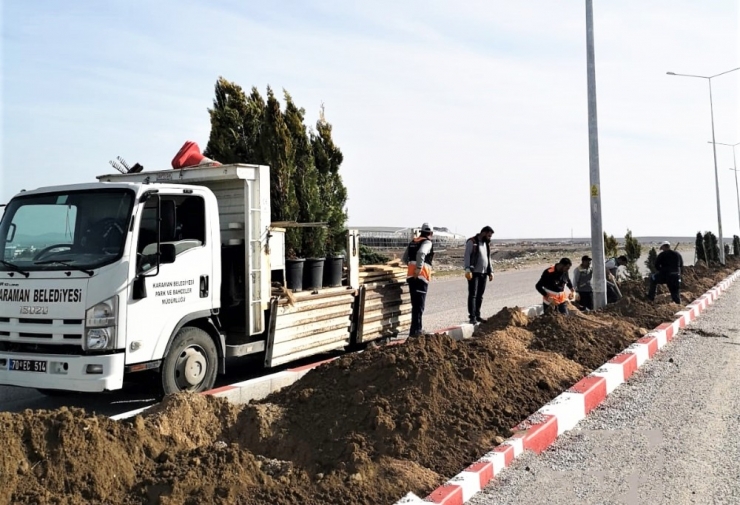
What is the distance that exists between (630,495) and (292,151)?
22.5 feet

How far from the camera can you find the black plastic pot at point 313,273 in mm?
8523

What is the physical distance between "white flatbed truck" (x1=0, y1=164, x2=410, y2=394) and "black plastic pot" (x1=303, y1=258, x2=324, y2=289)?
0.51 m

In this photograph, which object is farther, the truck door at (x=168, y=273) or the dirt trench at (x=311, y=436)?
the truck door at (x=168, y=273)

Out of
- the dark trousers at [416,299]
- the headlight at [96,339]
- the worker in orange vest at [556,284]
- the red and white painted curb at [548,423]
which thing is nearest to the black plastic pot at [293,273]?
the dark trousers at [416,299]

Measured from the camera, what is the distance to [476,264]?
460 inches

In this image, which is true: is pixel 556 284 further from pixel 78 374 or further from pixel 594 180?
pixel 78 374

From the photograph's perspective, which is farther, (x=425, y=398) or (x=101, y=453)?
(x=425, y=398)

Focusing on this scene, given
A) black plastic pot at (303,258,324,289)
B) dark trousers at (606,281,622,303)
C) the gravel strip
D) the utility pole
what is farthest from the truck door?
dark trousers at (606,281,622,303)

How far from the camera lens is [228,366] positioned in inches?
348

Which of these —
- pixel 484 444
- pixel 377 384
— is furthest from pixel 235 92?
pixel 484 444

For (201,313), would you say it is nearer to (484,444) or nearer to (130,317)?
(130,317)

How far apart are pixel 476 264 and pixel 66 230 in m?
7.06

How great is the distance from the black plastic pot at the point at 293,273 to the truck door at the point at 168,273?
1337mm

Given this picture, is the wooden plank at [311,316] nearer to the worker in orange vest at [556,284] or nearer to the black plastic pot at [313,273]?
the black plastic pot at [313,273]
